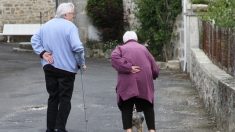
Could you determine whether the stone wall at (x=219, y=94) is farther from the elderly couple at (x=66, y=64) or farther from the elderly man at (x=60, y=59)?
the elderly man at (x=60, y=59)

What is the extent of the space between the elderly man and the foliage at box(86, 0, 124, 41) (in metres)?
15.6

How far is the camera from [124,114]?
7781mm

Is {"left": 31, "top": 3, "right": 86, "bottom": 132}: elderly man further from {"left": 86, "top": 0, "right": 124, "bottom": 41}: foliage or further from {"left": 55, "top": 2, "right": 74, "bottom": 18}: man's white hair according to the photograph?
{"left": 86, "top": 0, "right": 124, "bottom": 41}: foliage

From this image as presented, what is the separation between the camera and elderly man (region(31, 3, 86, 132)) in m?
8.13

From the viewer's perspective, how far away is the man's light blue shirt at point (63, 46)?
→ 8.12 meters

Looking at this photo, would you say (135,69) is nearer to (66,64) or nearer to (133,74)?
(133,74)

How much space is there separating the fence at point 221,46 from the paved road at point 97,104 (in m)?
0.83

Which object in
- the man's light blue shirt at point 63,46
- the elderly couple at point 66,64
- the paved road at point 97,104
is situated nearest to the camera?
the elderly couple at point 66,64

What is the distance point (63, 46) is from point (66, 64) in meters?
0.24

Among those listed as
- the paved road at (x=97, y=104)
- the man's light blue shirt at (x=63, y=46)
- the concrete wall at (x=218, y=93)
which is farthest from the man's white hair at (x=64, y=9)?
the concrete wall at (x=218, y=93)

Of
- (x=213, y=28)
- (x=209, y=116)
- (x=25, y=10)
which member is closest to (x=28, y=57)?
(x=25, y=10)

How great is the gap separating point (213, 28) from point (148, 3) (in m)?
8.54

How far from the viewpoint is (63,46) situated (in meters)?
8.15

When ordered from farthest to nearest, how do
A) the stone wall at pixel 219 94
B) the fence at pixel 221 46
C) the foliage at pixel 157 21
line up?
the foliage at pixel 157 21
the fence at pixel 221 46
the stone wall at pixel 219 94
